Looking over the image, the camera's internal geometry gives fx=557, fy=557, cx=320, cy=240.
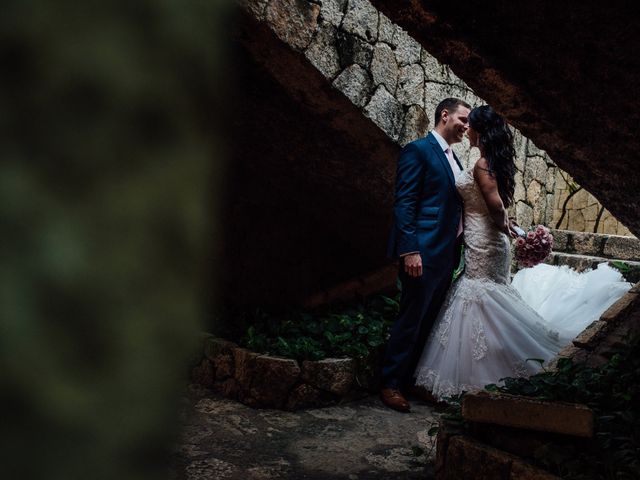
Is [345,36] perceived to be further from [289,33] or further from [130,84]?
[130,84]

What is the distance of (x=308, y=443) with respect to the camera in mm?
3158

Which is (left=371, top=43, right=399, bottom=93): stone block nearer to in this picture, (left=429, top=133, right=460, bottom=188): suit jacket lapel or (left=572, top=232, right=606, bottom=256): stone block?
(left=429, top=133, right=460, bottom=188): suit jacket lapel

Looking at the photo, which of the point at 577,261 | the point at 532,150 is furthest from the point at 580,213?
the point at 577,261

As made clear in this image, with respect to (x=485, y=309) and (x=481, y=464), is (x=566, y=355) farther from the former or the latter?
(x=481, y=464)

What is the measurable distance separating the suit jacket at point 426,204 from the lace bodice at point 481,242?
108mm

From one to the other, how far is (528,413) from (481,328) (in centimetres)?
154

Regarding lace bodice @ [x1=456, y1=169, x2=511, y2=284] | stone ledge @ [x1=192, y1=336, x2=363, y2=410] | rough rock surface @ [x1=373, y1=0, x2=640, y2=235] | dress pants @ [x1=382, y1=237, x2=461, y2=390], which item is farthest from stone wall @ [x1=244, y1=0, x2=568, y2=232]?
stone ledge @ [x1=192, y1=336, x2=363, y2=410]

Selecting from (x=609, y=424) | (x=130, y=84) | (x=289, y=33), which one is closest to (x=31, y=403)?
(x=130, y=84)

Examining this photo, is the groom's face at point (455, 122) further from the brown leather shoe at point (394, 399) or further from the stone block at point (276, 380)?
the stone block at point (276, 380)

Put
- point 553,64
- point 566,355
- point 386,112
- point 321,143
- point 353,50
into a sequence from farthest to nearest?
point 321,143, point 386,112, point 353,50, point 566,355, point 553,64

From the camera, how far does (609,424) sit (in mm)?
2266

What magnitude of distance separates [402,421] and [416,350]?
1.87 feet

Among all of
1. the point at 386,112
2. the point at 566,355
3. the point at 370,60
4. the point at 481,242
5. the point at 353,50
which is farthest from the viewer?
the point at 481,242

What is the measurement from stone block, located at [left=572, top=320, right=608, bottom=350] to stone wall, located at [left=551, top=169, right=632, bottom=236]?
4.91 m
